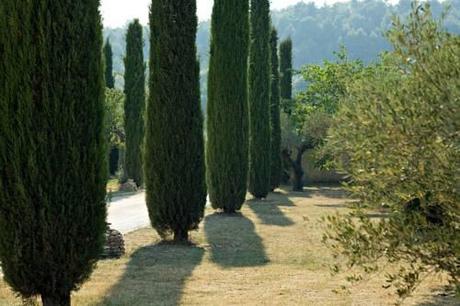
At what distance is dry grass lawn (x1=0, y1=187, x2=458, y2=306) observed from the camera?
946 cm

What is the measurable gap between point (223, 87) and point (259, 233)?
6.38 meters

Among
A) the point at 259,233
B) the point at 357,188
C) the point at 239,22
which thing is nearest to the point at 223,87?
the point at 239,22

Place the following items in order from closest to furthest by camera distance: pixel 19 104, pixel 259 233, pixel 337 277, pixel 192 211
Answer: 1. pixel 19 104
2. pixel 337 277
3. pixel 192 211
4. pixel 259 233

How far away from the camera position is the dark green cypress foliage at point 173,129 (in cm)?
1477

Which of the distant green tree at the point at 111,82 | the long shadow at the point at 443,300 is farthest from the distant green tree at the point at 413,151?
the distant green tree at the point at 111,82

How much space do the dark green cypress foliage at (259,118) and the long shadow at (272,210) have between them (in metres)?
1.12

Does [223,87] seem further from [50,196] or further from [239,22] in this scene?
[50,196]

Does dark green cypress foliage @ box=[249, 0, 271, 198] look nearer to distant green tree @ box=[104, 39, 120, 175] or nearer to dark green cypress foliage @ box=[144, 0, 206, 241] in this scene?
dark green cypress foliage @ box=[144, 0, 206, 241]

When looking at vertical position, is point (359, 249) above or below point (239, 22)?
below

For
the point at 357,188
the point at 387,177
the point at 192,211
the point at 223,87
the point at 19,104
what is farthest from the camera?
the point at 223,87

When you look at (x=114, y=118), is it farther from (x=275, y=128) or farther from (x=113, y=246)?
(x=113, y=246)

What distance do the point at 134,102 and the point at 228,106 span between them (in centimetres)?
1785

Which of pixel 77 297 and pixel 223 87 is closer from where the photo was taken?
pixel 77 297

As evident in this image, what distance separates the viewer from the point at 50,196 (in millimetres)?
7957
